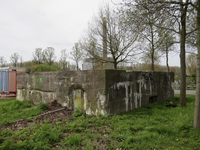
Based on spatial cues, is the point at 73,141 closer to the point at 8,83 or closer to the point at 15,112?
the point at 15,112

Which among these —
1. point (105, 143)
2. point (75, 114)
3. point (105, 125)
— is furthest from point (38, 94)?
point (105, 143)

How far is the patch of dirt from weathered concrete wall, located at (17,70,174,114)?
1.02 feet

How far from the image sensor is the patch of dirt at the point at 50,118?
5.03m

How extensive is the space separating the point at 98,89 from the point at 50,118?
221 centimetres

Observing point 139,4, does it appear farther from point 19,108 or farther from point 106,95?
point 19,108

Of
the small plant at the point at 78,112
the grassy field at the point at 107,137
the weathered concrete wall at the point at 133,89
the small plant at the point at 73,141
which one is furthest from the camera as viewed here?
the small plant at the point at 78,112

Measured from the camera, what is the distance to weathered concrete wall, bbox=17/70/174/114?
5578mm

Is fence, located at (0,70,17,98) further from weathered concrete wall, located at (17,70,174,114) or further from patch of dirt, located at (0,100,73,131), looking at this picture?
patch of dirt, located at (0,100,73,131)

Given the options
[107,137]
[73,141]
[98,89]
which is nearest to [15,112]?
[98,89]

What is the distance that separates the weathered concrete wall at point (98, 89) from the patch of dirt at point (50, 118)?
31cm

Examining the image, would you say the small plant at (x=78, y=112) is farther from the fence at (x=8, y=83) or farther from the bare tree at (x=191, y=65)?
the bare tree at (x=191, y=65)

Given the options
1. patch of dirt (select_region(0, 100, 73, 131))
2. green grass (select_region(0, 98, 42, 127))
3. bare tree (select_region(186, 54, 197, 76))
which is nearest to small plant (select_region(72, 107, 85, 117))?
patch of dirt (select_region(0, 100, 73, 131))

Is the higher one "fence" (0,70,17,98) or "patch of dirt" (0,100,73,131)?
"fence" (0,70,17,98)

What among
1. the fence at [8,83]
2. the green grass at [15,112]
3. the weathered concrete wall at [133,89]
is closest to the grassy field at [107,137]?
the weathered concrete wall at [133,89]
